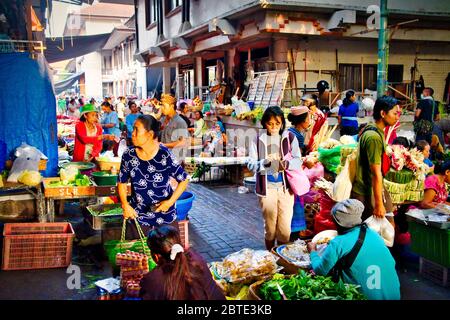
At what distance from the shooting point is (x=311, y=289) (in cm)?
357

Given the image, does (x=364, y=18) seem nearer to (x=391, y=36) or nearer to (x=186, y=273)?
(x=391, y=36)

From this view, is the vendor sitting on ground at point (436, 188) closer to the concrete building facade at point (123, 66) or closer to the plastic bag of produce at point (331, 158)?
the plastic bag of produce at point (331, 158)

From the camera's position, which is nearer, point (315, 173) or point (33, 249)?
point (33, 249)

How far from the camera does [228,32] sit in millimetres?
13023

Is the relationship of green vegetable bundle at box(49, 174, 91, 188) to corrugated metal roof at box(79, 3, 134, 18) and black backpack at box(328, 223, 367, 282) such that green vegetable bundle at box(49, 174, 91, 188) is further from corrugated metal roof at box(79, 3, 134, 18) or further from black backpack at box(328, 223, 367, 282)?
corrugated metal roof at box(79, 3, 134, 18)

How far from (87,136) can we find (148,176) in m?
3.72

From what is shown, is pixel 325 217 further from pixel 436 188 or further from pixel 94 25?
pixel 94 25

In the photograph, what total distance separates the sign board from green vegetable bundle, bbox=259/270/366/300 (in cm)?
861

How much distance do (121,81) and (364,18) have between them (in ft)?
93.3

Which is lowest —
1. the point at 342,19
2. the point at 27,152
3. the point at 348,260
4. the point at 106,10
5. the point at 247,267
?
the point at 247,267

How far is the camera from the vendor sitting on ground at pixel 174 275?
287 cm

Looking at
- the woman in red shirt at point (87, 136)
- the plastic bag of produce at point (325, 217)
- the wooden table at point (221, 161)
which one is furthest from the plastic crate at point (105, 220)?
the wooden table at point (221, 161)

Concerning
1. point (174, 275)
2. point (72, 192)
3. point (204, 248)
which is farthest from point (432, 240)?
point (72, 192)

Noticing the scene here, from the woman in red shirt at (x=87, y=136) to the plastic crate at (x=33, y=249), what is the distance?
235 centimetres
